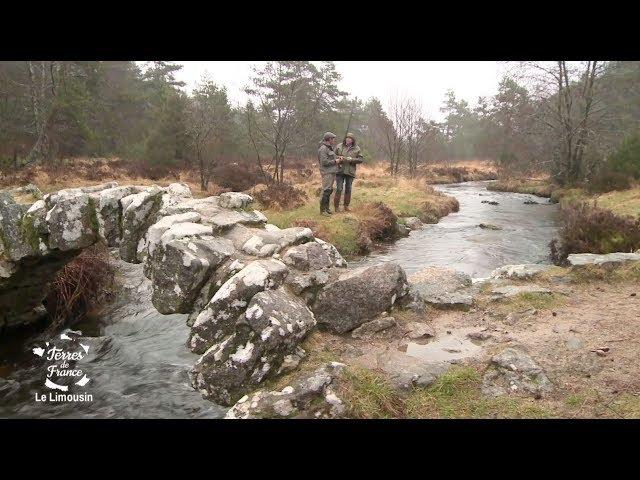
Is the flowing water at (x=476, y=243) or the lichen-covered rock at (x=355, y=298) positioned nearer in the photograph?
the lichen-covered rock at (x=355, y=298)

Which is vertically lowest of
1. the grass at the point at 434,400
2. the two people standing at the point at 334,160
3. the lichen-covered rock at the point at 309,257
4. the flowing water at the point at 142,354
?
the flowing water at the point at 142,354

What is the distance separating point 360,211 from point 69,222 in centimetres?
868

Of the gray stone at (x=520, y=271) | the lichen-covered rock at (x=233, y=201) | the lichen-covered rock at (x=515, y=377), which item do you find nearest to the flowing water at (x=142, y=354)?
the lichen-covered rock at (x=515, y=377)

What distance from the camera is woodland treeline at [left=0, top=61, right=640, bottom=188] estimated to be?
2169 centimetres

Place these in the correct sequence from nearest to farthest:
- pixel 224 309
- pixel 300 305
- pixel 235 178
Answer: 1. pixel 224 309
2. pixel 300 305
3. pixel 235 178

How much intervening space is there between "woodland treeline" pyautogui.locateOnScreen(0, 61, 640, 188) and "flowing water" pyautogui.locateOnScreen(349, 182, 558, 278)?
18.3ft

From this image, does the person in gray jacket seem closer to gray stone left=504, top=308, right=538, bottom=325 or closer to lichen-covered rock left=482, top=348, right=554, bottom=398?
gray stone left=504, top=308, right=538, bottom=325

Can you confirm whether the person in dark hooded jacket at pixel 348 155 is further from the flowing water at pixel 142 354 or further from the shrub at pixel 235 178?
the shrub at pixel 235 178

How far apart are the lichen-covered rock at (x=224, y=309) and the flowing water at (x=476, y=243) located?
5238 mm

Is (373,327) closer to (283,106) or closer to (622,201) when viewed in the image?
(622,201)

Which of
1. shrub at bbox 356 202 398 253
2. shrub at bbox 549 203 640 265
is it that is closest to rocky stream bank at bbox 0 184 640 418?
shrub at bbox 549 203 640 265

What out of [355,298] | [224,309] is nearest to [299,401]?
[224,309]

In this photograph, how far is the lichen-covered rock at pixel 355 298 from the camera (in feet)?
18.0

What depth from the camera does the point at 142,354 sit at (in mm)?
6559
